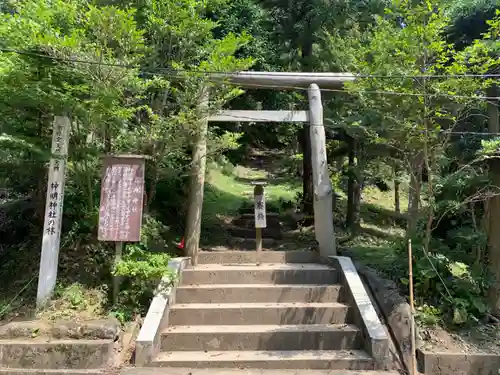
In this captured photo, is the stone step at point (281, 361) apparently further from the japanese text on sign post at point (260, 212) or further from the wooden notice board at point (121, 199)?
the japanese text on sign post at point (260, 212)

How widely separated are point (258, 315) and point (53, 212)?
373cm

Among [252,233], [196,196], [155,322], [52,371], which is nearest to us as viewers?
[52,371]

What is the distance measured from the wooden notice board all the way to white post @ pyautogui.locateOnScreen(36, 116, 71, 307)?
68cm

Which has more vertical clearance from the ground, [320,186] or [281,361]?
[320,186]

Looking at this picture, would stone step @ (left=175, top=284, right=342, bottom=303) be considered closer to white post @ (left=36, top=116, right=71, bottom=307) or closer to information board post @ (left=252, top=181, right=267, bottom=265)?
information board post @ (left=252, top=181, right=267, bottom=265)

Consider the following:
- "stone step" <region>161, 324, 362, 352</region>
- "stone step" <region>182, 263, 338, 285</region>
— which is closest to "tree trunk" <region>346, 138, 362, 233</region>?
"stone step" <region>182, 263, 338, 285</region>

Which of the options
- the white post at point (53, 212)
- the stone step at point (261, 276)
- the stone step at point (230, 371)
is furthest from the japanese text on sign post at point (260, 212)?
the white post at point (53, 212)

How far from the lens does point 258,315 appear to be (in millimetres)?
6605

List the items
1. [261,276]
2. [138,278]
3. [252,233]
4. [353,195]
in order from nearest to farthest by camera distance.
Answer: [138,278]
[261,276]
[252,233]
[353,195]

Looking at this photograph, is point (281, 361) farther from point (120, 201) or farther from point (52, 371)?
point (120, 201)

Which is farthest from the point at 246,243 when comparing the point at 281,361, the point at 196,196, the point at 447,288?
the point at 447,288

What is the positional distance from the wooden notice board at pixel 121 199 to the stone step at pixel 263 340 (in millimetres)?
1761

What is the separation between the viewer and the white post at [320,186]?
8.47 metres

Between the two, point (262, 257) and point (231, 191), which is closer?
point (262, 257)
